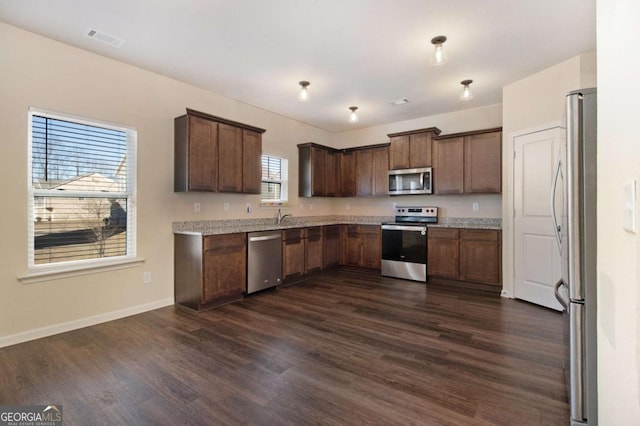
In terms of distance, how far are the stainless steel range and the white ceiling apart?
2.11 m

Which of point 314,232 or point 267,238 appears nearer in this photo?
point 267,238

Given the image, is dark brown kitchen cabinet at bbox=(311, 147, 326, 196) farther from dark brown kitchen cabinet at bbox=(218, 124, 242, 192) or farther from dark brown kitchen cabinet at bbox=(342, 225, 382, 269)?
dark brown kitchen cabinet at bbox=(218, 124, 242, 192)

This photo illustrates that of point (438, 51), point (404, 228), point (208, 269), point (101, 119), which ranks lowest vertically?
point (208, 269)

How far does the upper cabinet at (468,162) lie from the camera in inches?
183

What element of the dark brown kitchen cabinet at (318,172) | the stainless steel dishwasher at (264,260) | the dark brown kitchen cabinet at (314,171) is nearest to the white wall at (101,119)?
the stainless steel dishwasher at (264,260)

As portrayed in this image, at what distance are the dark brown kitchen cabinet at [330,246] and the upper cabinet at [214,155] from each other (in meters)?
1.69

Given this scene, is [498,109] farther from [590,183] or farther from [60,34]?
[60,34]

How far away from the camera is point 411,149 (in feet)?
17.8

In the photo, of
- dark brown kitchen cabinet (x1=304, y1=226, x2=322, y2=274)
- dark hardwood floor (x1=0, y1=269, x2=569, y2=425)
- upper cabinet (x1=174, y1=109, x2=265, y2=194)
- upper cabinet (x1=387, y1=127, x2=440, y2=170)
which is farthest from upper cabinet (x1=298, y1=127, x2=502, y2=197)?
dark hardwood floor (x1=0, y1=269, x2=569, y2=425)

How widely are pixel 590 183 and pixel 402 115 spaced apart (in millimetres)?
4320

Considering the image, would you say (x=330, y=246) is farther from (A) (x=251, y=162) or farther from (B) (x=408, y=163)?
(A) (x=251, y=162)

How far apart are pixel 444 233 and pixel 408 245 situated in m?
0.61

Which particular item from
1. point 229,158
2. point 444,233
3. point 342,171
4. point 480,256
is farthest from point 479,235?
point 229,158

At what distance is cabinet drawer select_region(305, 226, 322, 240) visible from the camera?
5270 mm
